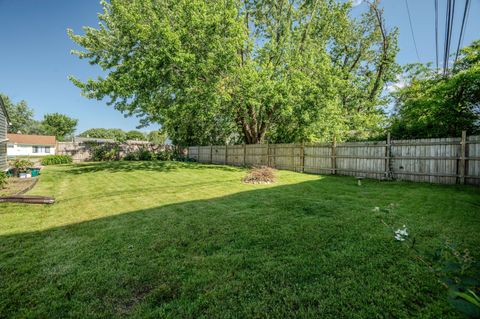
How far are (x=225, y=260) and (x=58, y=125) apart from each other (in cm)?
6898

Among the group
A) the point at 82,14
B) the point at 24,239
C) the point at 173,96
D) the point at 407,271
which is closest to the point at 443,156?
the point at 407,271

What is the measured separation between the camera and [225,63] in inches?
465

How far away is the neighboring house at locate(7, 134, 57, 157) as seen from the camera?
36.6 metres

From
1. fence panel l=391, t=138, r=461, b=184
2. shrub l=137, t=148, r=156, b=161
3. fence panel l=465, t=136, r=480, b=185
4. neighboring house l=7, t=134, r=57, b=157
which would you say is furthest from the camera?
neighboring house l=7, t=134, r=57, b=157

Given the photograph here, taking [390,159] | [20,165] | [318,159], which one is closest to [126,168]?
[20,165]

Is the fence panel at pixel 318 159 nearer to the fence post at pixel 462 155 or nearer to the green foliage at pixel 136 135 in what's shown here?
the fence post at pixel 462 155

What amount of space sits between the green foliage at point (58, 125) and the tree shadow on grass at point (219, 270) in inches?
2513

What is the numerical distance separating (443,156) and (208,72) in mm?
Answer: 10706

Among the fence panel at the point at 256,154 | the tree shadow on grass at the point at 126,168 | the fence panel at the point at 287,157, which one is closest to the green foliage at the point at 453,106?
the fence panel at the point at 287,157

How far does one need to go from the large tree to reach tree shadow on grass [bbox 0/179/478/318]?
9.09 m

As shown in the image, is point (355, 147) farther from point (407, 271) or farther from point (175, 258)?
point (175, 258)

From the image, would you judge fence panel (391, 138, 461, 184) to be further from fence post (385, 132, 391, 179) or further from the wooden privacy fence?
fence post (385, 132, 391, 179)

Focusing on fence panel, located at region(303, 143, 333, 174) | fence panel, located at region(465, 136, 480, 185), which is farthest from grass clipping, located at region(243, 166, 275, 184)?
fence panel, located at region(465, 136, 480, 185)

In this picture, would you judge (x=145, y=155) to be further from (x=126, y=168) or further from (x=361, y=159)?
(x=361, y=159)
